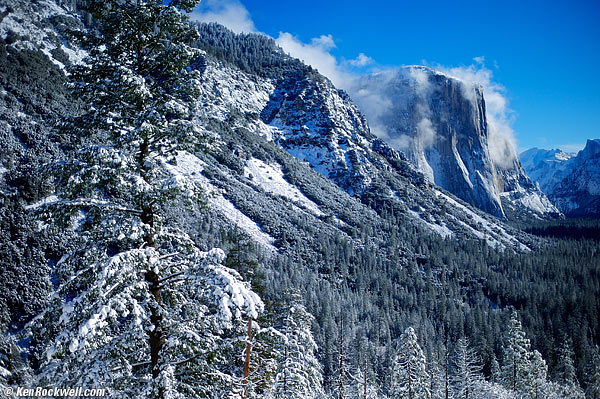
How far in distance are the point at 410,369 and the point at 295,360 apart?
12.4 meters

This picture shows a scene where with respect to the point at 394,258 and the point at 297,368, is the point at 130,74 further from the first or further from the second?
the point at 394,258

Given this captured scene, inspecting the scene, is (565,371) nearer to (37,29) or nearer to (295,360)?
(295,360)

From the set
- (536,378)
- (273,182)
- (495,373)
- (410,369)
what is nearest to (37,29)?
(273,182)

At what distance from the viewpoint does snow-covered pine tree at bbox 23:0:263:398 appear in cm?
616

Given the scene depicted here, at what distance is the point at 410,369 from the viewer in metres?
26.6

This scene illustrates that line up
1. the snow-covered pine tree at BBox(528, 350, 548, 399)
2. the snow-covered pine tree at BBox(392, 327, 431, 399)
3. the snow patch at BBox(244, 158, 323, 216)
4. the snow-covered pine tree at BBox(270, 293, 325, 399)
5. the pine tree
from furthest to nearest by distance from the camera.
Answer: the snow patch at BBox(244, 158, 323, 216), the pine tree, the snow-covered pine tree at BBox(528, 350, 548, 399), the snow-covered pine tree at BBox(392, 327, 431, 399), the snow-covered pine tree at BBox(270, 293, 325, 399)

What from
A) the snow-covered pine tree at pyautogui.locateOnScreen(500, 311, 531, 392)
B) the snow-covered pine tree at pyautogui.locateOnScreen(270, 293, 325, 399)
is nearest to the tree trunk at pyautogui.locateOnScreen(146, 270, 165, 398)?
the snow-covered pine tree at pyautogui.locateOnScreen(270, 293, 325, 399)

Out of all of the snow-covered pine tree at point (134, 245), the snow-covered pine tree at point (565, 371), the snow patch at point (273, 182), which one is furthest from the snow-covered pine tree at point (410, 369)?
the snow patch at point (273, 182)

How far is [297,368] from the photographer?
60.4ft

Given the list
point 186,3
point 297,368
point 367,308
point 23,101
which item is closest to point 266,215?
point 367,308

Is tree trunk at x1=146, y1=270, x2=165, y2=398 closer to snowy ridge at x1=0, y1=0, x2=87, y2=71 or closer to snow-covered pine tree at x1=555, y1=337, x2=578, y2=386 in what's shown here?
snow-covered pine tree at x1=555, y1=337, x2=578, y2=386

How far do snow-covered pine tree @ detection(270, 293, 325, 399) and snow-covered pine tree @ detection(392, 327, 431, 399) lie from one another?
9.05 m

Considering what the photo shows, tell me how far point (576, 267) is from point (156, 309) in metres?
189

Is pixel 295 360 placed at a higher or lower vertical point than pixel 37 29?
lower
